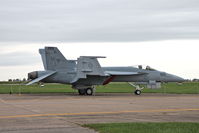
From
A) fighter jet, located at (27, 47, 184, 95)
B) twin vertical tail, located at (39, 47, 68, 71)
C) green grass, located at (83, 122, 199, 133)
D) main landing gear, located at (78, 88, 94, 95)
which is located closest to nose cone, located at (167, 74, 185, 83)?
fighter jet, located at (27, 47, 184, 95)

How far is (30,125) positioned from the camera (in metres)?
11.1

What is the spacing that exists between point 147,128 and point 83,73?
70.0 ft

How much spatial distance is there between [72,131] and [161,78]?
25670 mm

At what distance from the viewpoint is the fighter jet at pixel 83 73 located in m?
31.7

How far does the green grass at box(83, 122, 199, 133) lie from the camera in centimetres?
979

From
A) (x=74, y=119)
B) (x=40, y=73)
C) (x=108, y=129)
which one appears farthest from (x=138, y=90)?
(x=108, y=129)

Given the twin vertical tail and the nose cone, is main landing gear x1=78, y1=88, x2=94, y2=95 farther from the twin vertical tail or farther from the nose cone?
the nose cone

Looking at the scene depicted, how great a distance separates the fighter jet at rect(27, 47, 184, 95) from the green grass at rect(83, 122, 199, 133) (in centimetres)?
2055

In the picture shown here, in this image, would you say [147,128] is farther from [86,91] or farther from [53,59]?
[53,59]

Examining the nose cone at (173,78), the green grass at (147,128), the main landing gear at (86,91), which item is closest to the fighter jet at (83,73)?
the main landing gear at (86,91)

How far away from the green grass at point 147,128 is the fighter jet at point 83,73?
20.5m

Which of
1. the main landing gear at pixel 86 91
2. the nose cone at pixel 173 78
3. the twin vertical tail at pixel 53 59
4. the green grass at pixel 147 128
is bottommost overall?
the green grass at pixel 147 128

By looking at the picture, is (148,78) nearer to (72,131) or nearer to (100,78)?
(100,78)

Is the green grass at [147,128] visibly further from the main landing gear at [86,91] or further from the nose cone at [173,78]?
the nose cone at [173,78]
